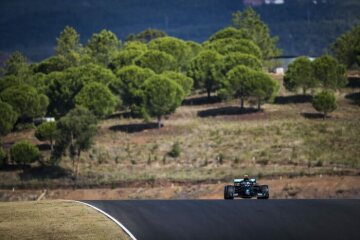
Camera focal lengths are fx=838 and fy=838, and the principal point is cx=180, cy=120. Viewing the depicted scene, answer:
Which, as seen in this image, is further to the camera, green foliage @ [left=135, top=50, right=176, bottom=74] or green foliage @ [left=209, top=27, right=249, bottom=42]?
green foliage @ [left=209, top=27, right=249, bottom=42]

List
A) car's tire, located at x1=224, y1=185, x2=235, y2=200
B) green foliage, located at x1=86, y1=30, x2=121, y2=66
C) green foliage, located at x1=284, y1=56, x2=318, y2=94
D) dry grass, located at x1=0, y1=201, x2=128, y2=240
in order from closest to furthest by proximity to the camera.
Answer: dry grass, located at x1=0, y1=201, x2=128, y2=240 < car's tire, located at x1=224, y1=185, x2=235, y2=200 < green foliage, located at x1=284, y1=56, x2=318, y2=94 < green foliage, located at x1=86, y1=30, x2=121, y2=66

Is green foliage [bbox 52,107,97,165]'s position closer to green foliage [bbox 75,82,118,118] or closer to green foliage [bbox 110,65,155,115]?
green foliage [bbox 75,82,118,118]

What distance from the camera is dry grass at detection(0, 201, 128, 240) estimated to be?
35.1 metres

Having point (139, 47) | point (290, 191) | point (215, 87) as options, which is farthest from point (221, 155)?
point (139, 47)

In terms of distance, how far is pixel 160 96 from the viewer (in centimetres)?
11900

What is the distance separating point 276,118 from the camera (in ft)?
399

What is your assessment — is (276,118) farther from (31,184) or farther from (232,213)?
(232,213)

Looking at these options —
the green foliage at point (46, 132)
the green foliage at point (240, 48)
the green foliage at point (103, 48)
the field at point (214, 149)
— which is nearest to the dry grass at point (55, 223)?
the field at point (214, 149)

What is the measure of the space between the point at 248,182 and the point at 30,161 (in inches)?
2155

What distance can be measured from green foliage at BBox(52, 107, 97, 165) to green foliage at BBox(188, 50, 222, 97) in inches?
1776

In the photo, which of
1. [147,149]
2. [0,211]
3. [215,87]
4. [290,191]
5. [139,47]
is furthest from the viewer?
[139,47]

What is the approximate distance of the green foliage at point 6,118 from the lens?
116m

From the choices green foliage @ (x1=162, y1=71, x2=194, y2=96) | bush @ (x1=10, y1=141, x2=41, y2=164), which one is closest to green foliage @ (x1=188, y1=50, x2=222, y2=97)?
green foliage @ (x1=162, y1=71, x2=194, y2=96)

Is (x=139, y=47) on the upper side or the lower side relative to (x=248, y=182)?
upper
